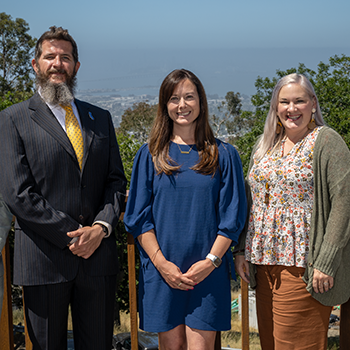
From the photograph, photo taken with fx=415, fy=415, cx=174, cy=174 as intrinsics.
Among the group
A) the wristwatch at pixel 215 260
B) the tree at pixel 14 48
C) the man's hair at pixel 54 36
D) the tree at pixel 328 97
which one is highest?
the tree at pixel 14 48

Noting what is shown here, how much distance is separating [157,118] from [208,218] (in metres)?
0.60

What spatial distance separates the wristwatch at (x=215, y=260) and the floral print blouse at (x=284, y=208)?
21 centimetres

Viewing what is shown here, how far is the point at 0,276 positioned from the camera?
2025mm

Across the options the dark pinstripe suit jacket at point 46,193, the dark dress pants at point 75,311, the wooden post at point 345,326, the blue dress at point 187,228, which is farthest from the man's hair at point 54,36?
the wooden post at point 345,326

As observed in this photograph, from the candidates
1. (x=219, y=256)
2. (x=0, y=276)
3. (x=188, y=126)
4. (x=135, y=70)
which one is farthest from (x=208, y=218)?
(x=135, y=70)

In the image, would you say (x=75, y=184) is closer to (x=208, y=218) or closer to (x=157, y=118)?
(x=157, y=118)

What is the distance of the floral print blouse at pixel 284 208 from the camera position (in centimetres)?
205

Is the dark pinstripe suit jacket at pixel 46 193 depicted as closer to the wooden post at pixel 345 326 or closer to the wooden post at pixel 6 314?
the wooden post at pixel 6 314

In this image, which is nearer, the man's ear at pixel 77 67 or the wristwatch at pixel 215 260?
the wristwatch at pixel 215 260

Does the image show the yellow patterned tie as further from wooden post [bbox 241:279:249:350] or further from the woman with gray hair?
wooden post [bbox 241:279:249:350]

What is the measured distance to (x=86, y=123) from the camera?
2.24 metres

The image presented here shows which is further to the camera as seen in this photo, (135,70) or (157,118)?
(135,70)

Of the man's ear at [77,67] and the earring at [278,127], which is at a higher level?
the man's ear at [77,67]

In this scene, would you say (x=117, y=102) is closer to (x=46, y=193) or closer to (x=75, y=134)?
(x=75, y=134)
